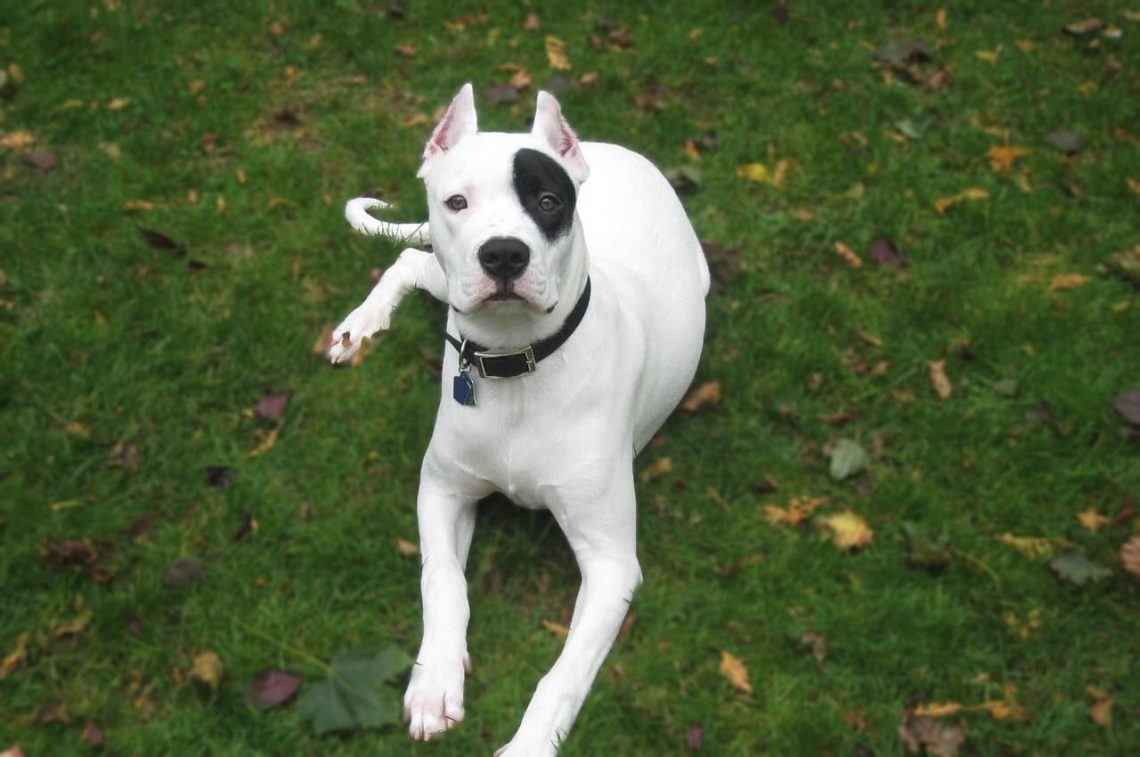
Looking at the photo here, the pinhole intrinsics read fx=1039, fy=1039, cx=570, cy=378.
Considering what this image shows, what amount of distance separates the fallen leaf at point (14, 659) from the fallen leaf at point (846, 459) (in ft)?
8.98

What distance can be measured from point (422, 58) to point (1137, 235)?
3.44 m

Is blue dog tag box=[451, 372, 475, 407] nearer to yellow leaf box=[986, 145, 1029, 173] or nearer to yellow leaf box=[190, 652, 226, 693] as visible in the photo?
yellow leaf box=[190, 652, 226, 693]

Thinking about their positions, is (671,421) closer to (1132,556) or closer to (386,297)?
(386,297)

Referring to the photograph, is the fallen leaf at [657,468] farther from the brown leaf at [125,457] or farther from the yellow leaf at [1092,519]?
the brown leaf at [125,457]

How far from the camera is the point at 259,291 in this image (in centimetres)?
420

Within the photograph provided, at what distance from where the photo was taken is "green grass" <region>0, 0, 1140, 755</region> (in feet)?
10.8

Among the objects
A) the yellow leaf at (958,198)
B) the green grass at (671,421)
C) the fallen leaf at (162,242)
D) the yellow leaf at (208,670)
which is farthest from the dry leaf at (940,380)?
the fallen leaf at (162,242)

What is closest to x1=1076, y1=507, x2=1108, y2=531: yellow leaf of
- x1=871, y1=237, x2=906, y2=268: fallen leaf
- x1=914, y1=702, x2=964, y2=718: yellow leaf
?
x1=914, y1=702, x2=964, y2=718: yellow leaf

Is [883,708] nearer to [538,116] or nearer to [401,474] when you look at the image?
[401,474]

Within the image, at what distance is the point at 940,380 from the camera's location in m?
4.01

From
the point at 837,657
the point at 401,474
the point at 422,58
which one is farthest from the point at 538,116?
the point at 422,58

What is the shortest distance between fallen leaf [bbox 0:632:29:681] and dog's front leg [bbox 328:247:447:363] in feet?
4.33

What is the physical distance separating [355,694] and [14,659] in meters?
1.05

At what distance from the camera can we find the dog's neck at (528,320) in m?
2.51
